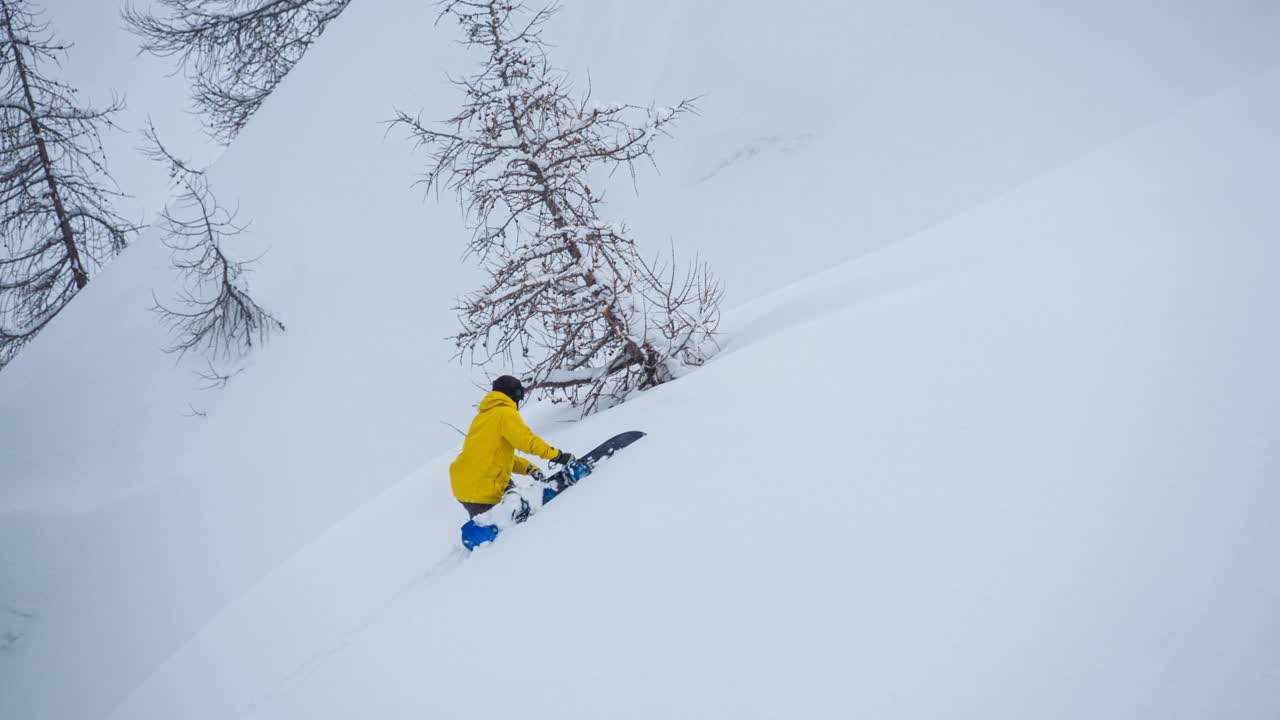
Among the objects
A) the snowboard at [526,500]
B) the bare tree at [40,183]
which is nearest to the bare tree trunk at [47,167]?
the bare tree at [40,183]

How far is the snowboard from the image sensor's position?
358 centimetres

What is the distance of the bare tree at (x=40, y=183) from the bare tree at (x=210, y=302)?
4077 mm

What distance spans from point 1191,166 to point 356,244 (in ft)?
37.9

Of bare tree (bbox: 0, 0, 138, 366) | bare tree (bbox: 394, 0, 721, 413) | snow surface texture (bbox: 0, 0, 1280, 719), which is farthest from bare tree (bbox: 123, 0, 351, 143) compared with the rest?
bare tree (bbox: 394, 0, 721, 413)

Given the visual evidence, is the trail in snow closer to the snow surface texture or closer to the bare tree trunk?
the snow surface texture

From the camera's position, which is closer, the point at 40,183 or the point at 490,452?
the point at 490,452

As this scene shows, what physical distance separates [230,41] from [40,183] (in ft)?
18.4

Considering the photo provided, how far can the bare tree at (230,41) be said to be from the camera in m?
13.9

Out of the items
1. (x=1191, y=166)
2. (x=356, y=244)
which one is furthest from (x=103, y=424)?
(x=1191, y=166)

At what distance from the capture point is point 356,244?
10.5 metres

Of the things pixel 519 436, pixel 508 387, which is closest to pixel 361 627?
pixel 519 436

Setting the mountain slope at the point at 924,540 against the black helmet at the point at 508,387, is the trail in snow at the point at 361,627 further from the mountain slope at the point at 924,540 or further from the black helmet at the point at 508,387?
the black helmet at the point at 508,387

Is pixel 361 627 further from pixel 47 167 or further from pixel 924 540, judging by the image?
pixel 47 167

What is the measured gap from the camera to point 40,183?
41.1 feet
